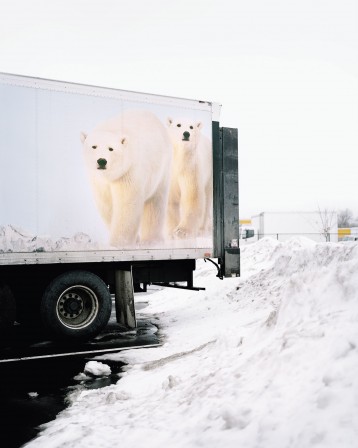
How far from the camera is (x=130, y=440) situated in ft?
12.7

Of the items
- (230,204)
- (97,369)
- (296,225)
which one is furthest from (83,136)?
(296,225)

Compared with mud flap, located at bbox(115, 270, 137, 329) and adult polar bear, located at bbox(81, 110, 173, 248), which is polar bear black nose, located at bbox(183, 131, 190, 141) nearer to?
adult polar bear, located at bbox(81, 110, 173, 248)

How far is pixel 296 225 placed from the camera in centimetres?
4156

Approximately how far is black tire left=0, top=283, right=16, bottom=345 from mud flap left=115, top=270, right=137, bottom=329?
190cm

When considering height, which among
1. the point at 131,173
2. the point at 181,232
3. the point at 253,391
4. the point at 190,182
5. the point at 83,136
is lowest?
the point at 253,391

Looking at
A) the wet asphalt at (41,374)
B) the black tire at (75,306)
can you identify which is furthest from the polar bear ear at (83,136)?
the wet asphalt at (41,374)

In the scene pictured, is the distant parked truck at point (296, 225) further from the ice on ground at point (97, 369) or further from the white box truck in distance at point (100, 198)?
the ice on ground at point (97, 369)

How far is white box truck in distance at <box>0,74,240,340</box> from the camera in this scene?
7566 millimetres

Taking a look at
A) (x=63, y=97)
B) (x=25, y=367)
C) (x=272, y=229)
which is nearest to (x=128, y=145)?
(x=63, y=97)

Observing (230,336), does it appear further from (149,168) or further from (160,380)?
(149,168)

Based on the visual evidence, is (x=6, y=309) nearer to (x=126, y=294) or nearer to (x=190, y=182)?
(x=126, y=294)

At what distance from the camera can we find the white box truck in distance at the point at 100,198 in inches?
298

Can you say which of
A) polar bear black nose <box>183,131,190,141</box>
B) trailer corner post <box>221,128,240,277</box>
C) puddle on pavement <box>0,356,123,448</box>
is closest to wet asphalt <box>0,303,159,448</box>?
puddle on pavement <box>0,356,123,448</box>

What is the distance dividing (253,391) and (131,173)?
522 cm
